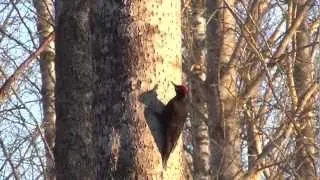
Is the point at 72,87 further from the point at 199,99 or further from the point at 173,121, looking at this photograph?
the point at 199,99

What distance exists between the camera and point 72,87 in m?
4.79

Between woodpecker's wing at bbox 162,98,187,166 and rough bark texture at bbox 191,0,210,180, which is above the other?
rough bark texture at bbox 191,0,210,180

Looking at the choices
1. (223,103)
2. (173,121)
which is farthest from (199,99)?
(173,121)

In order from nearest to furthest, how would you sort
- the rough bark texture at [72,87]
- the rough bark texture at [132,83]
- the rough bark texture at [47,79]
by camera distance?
1. the rough bark texture at [132,83]
2. the rough bark texture at [72,87]
3. the rough bark texture at [47,79]

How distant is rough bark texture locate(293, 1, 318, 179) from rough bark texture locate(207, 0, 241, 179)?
24.6 inches

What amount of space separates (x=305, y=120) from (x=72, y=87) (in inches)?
145

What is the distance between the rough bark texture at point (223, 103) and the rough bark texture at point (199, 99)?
9 cm

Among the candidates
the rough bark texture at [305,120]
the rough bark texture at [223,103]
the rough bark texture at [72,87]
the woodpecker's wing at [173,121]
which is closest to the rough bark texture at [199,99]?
the rough bark texture at [223,103]

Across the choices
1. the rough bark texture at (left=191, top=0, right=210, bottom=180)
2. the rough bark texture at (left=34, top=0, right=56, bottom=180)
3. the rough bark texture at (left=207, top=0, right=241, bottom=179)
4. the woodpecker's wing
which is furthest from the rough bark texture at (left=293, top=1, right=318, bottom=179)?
the woodpecker's wing

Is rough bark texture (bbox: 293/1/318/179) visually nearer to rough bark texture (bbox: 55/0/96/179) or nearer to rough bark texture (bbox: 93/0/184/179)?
rough bark texture (bbox: 55/0/96/179)

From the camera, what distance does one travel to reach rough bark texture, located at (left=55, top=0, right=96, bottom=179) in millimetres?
4582

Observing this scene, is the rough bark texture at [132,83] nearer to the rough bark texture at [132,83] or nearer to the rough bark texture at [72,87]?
the rough bark texture at [132,83]

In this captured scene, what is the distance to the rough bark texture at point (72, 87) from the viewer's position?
458 cm

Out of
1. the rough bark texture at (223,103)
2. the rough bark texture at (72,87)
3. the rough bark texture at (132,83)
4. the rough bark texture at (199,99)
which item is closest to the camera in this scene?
the rough bark texture at (132,83)
